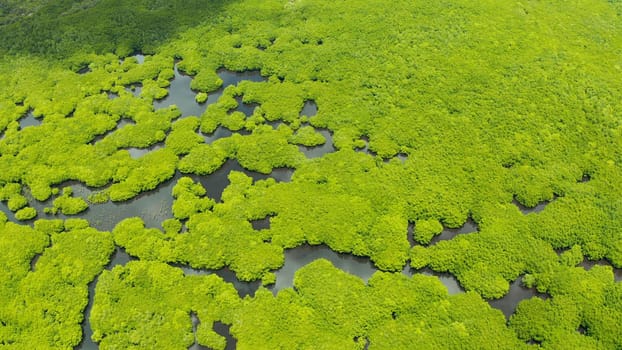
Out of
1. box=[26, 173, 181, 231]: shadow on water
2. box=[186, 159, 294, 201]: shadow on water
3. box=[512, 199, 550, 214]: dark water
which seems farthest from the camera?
box=[186, 159, 294, 201]: shadow on water

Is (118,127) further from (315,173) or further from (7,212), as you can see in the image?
(315,173)

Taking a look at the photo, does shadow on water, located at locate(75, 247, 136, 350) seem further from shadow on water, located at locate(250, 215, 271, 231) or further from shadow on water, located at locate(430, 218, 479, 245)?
shadow on water, located at locate(430, 218, 479, 245)

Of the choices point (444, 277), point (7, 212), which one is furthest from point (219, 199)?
point (444, 277)

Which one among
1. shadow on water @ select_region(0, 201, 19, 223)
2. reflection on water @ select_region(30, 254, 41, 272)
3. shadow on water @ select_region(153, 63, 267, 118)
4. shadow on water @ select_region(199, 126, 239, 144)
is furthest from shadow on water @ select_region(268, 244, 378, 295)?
shadow on water @ select_region(0, 201, 19, 223)

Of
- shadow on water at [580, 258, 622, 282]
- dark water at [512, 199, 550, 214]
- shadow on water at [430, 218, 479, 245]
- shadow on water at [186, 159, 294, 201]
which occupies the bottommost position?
shadow on water at [186, 159, 294, 201]

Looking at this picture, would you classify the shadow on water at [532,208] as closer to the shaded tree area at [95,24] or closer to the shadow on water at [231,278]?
the shadow on water at [231,278]

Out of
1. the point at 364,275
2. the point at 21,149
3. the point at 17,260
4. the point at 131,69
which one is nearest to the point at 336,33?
the point at 131,69
